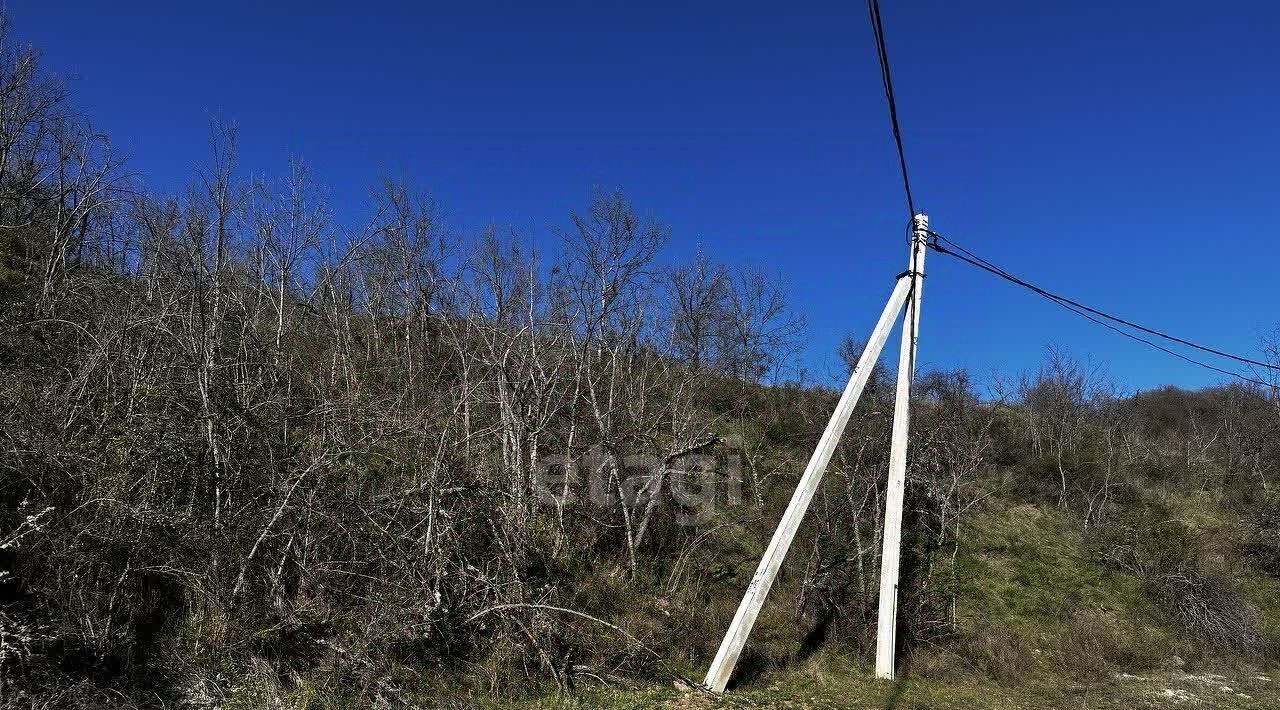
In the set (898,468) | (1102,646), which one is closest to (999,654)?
(1102,646)

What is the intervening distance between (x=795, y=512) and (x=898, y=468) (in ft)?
5.24

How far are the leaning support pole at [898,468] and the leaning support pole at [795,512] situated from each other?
25cm

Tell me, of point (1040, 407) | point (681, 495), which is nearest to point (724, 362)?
point (1040, 407)

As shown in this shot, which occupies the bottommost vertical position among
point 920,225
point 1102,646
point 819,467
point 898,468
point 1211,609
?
point 1102,646

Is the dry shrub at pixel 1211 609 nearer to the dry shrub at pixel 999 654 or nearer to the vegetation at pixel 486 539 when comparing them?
the vegetation at pixel 486 539

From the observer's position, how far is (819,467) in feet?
23.1

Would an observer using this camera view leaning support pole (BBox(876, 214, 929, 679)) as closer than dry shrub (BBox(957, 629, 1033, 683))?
Yes

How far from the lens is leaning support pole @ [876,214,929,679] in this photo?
7.57m

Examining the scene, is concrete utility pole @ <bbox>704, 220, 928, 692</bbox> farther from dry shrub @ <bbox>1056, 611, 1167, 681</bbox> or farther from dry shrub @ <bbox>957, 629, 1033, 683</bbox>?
dry shrub @ <bbox>1056, 611, 1167, 681</bbox>

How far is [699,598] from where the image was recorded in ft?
31.8

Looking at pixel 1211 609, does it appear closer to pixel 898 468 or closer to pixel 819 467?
pixel 898 468

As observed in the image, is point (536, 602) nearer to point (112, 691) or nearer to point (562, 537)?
point (562, 537)

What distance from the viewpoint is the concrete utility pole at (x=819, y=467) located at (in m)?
6.74

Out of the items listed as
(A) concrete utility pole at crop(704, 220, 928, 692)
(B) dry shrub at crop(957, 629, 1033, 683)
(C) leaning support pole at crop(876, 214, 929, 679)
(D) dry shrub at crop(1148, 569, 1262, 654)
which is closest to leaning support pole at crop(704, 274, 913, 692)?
(A) concrete utility pole at crop(704, 220, 928, 692)
